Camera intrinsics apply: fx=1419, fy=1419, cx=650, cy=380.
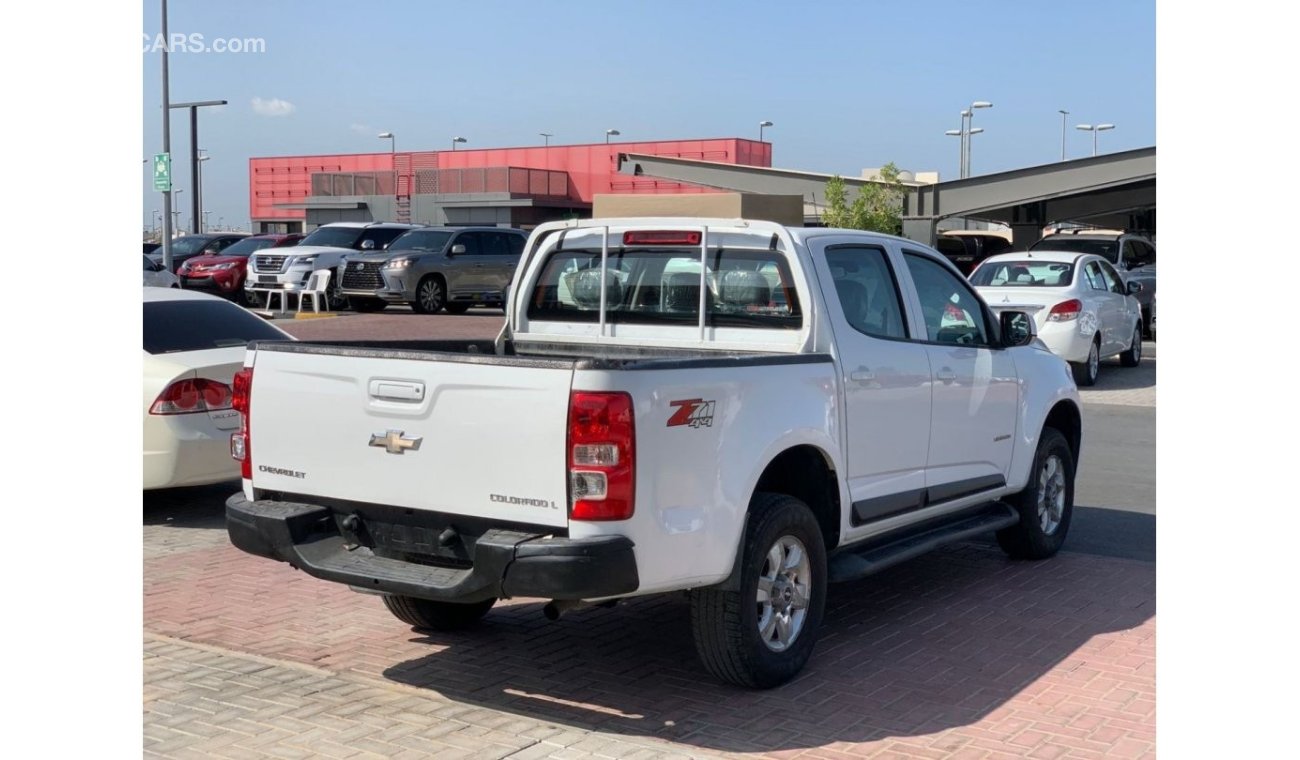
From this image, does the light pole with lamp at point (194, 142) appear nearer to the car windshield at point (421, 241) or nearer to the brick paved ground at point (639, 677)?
the car windshield at point (421, 241)

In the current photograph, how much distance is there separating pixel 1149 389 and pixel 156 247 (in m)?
33.1

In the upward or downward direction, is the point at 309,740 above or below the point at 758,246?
below

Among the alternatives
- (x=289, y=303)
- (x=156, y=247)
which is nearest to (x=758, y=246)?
(x=289, y=303)

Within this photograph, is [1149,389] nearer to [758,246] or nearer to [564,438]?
[758,246]

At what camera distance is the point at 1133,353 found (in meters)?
20.6

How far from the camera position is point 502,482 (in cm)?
510

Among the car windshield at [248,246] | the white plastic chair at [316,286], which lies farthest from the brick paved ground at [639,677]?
the car windshield at [248,246]

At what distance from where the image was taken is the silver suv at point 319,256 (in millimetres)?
29125

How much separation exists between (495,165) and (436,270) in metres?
29.6

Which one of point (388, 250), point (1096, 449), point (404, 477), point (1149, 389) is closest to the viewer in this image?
point (404, 477)

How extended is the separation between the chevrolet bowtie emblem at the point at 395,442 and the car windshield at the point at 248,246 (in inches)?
1158

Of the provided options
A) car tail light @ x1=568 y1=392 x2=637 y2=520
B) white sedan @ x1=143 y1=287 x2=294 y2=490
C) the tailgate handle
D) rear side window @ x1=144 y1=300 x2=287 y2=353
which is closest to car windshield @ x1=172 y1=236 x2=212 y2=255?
rear side window @ x1=144 y1=300 x2=287 y2=353

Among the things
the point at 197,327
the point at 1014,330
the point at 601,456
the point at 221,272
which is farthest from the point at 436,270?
the point at 601,456

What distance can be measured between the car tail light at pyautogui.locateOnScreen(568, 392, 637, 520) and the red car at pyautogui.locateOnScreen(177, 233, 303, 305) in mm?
28681
